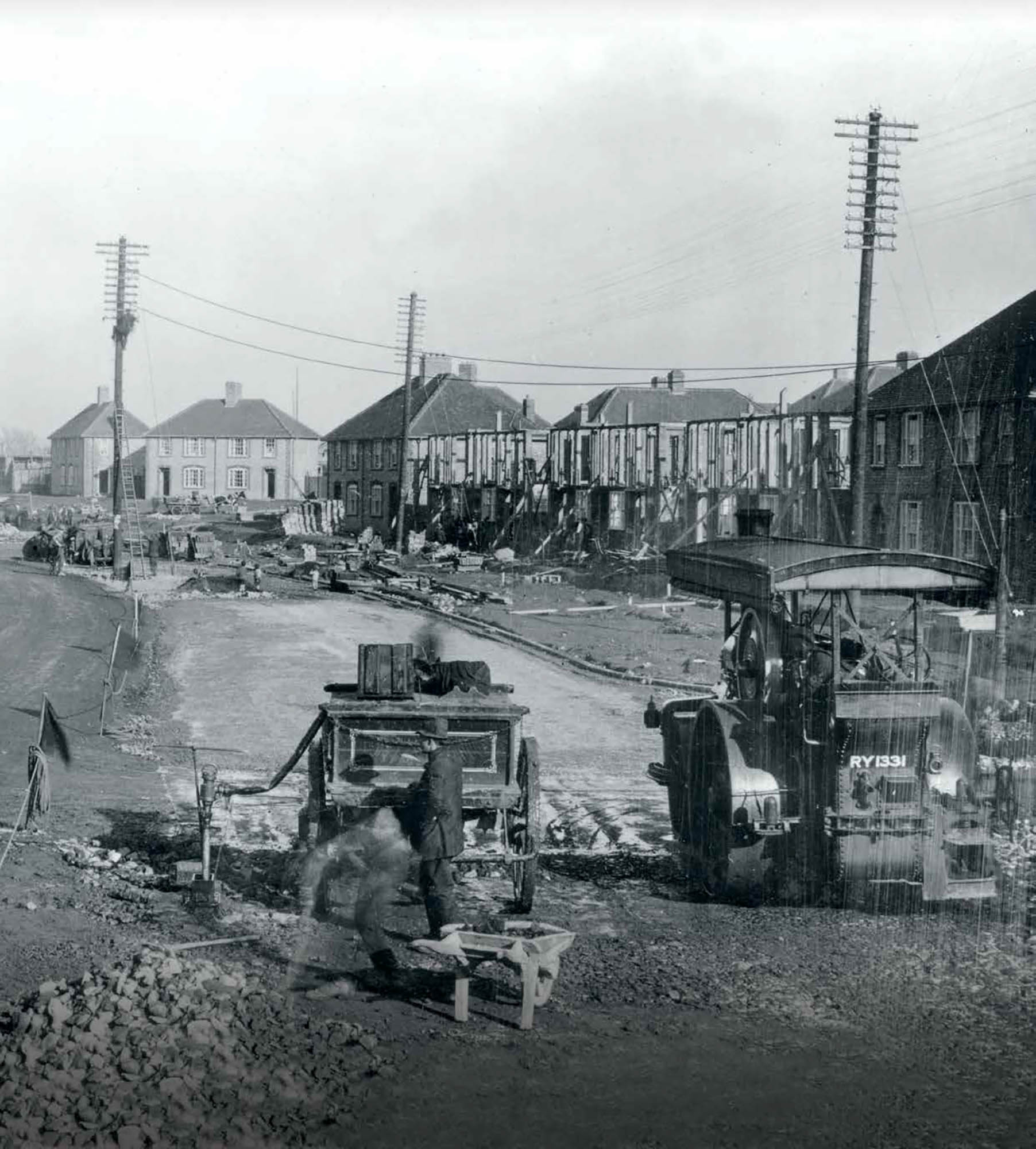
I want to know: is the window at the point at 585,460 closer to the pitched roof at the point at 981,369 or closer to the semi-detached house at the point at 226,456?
the pitched roof at the point at 981,369

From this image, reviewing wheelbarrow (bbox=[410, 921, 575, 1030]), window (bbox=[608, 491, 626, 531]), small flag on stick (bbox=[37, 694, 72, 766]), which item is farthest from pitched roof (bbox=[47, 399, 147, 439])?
wheelbarrow (bbox=[410, 921, 575, 1030])

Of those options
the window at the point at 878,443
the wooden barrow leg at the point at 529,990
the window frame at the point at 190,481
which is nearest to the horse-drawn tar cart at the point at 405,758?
the wooden barrow leg at the point at 529,990

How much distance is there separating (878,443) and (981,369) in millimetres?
5349

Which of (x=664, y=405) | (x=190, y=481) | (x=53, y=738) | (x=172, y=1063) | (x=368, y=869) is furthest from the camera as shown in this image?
(x=190, y=481)

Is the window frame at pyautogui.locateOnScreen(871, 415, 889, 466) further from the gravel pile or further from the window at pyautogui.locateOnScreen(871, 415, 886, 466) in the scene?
the gravel pile

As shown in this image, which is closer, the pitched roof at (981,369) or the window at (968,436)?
the pitched roof at (981,369)

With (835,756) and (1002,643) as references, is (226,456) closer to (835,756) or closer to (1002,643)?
(1002,643)

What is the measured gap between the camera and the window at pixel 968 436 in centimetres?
3528

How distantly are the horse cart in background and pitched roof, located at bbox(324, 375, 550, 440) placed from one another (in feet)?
177

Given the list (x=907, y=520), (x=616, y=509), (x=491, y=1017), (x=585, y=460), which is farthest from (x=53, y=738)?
(x=585, y=460)

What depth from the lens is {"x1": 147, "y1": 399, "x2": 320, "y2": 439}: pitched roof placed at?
80.9 m

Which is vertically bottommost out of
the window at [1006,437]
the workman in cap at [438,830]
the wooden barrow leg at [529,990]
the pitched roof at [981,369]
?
the wooden barrow leg at [529,990]

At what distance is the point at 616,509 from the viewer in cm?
4831

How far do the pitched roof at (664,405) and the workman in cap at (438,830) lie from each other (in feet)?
171
